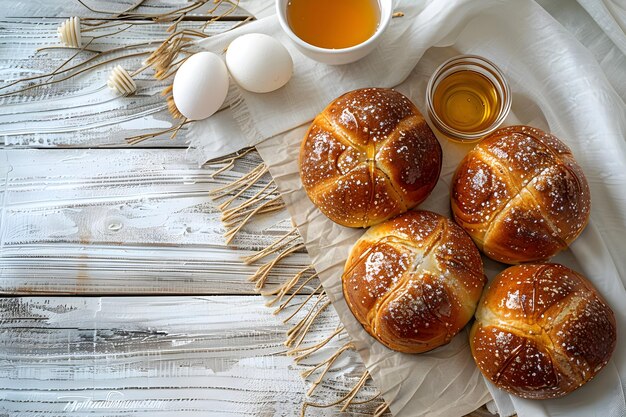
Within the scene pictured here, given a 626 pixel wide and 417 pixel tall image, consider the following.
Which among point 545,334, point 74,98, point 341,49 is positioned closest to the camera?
point 545,334

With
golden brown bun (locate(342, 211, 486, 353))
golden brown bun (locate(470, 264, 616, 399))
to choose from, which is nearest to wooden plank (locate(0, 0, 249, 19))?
golden brown bun (locate(342, 211, 486, 353))

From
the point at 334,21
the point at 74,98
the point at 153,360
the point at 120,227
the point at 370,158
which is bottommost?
the point at 153,360

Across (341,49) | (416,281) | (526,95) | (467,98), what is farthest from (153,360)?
(526,95)

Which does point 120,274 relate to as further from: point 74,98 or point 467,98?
point 467,98

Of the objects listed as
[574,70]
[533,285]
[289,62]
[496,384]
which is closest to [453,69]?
[574,70]

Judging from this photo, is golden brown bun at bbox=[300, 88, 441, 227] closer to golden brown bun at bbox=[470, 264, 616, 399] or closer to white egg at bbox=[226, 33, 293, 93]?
white egg at bbox=[226, 33, 293, 93]
